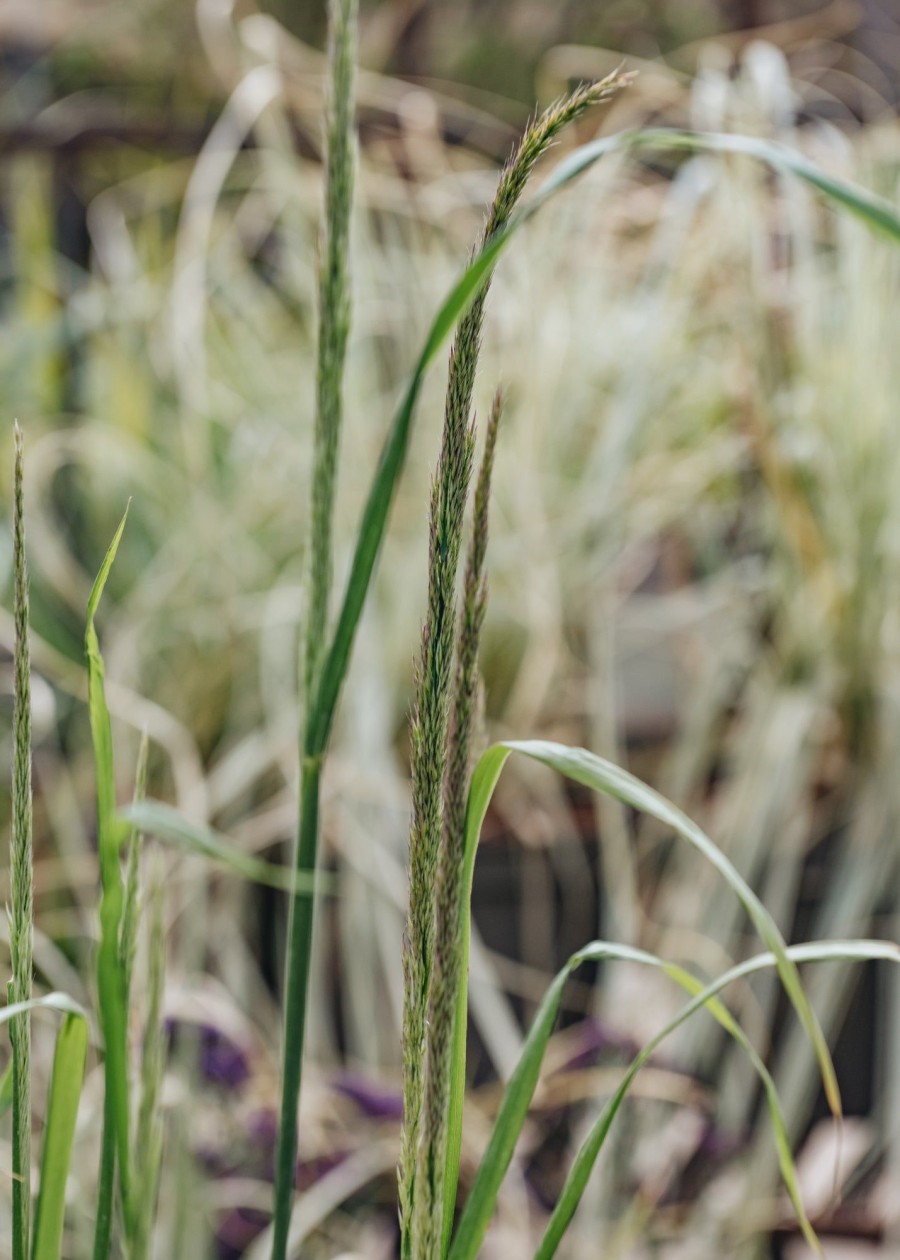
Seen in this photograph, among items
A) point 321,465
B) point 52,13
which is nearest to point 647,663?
point 321,465

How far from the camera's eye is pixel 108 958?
0.18 meters

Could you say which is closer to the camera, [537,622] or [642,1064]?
[642,1064]

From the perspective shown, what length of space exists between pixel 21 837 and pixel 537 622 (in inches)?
21.0

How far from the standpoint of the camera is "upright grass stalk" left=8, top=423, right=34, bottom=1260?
169 mm

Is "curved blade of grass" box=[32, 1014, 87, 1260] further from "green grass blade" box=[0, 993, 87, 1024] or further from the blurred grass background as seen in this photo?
the blurred grass background

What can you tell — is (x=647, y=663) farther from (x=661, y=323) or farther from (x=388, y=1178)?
(x=388, y=1178)

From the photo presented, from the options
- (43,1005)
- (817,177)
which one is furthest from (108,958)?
(817,177)

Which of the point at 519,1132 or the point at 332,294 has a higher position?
the point at 332,294

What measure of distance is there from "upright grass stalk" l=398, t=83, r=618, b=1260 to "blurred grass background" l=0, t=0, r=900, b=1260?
0.29 meters

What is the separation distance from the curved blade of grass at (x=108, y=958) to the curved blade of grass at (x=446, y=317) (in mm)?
32

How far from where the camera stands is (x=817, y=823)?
2.20 ft

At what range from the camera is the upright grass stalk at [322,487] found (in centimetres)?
18

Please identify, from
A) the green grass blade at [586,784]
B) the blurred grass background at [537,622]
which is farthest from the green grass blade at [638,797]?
the blurred grass background at [537,622]

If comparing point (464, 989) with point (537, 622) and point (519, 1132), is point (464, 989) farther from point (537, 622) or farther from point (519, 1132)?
point (537, 622)
